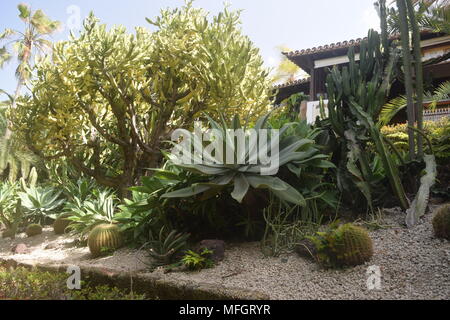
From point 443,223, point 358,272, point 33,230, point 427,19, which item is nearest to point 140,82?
point 33,230

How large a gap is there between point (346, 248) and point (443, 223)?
2.81ft

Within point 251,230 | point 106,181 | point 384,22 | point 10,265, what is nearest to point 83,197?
point 106,181

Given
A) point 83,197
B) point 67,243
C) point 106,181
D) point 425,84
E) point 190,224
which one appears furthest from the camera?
point 83,197

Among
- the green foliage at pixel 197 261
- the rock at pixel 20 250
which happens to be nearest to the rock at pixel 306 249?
the green foliage at pixel 197 261

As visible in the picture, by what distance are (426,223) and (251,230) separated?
5.47ft

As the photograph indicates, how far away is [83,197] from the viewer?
730 cm

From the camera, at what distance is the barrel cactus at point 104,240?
14.8 feet

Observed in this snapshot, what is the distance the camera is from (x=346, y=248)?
2951mm

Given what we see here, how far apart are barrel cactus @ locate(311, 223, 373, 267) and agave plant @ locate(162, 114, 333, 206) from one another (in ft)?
1.42

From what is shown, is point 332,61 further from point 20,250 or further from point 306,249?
point 20,250

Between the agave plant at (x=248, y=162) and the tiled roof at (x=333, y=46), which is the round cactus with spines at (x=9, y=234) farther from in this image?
the tiled roof at (x=333, y=46)

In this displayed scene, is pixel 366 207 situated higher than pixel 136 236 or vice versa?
pixel 366 207
